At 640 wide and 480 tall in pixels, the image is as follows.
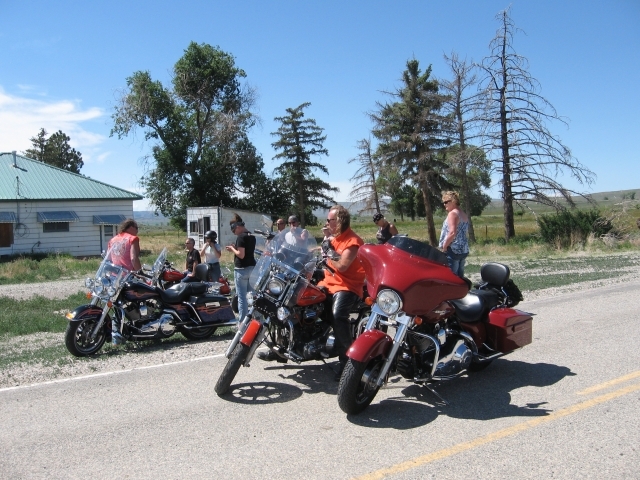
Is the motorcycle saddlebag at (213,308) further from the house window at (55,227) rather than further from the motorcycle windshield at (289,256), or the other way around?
the house window at (55,227)

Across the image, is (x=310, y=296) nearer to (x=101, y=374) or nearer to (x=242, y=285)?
(x=101, y=374)

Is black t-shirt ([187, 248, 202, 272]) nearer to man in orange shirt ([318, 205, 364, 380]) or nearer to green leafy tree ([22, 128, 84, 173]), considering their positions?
man in orange shirt ([318, 205, 364, 380])

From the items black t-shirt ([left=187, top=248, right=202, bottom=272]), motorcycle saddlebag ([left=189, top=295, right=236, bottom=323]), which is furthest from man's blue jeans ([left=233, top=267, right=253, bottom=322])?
black t-shirt ([left=187, top=248, right=202, bottom=272])

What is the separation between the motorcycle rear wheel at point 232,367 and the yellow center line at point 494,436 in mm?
1907

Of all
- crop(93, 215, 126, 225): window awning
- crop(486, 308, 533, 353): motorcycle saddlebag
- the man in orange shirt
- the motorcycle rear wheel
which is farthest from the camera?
crop(93, 215, 126, 225): window awning

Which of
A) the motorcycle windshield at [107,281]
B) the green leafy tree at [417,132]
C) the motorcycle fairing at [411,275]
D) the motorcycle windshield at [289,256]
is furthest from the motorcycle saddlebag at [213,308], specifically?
the green leafy tree at [417,132]

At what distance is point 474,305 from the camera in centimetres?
607

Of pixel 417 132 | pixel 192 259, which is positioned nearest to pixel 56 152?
pixel 417 132

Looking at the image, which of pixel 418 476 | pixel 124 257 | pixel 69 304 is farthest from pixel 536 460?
pixel 69 304

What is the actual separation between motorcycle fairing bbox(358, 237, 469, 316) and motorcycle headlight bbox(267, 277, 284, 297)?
853 millimetres

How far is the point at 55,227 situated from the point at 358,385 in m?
31.6

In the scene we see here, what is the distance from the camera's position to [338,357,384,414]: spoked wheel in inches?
193

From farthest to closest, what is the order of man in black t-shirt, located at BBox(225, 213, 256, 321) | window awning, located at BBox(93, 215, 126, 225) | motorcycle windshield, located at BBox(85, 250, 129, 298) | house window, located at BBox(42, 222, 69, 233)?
window awning, located at BBox(93, 215, 126, 225), house window, located at BBox(42, 222, 69, 233), man in black t-shirt, located at BBox(225, 213, 256, 321), motorcycle windshield, located at BBox(85, 250, 129, 298)

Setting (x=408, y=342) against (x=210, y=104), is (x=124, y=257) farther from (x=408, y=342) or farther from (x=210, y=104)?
(x=210, y=104)
